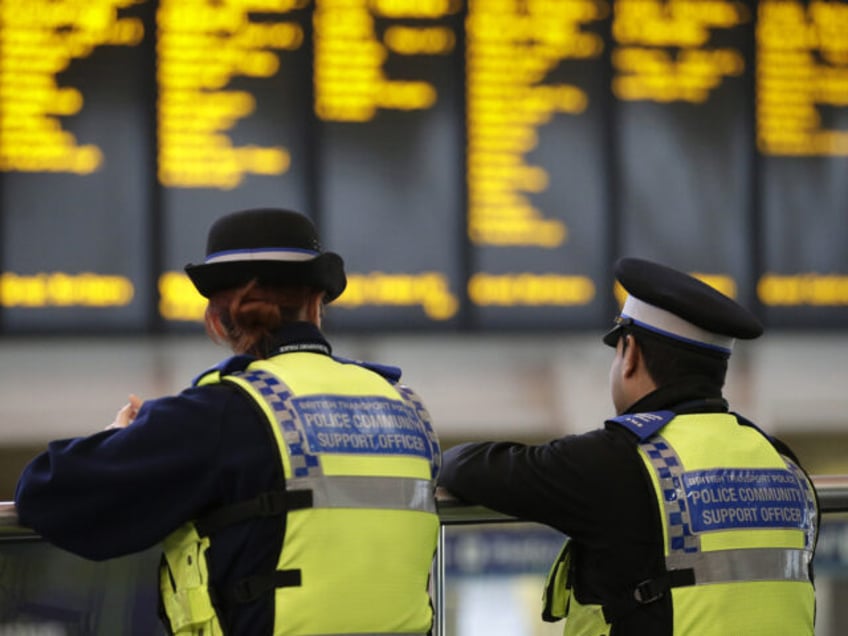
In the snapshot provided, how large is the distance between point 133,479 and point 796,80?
15.8 feet

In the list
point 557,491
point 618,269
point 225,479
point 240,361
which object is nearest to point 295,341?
point 240,361

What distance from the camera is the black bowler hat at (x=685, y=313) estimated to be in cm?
186

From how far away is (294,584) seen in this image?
5.23 feet

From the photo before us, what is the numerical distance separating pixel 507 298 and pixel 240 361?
3.95 meters

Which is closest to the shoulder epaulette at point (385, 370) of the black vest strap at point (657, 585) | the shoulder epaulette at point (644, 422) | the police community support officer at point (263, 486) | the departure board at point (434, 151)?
the police community support officer at point (263, 486)

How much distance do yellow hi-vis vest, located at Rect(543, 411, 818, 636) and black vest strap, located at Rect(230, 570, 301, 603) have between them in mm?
414

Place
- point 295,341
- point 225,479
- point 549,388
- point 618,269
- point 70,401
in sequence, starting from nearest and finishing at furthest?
point 225,479
point 295,341
point 618,269
point 70,401
point 549,388

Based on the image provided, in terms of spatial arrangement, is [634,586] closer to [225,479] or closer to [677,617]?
[677,617]

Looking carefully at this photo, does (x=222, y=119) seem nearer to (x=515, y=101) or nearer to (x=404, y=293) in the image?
(x=404, y=293)

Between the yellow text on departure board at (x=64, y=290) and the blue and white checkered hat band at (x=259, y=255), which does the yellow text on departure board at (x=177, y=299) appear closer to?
the yellow text on departure board at (x=64, y=290)

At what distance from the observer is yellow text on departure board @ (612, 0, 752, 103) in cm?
576

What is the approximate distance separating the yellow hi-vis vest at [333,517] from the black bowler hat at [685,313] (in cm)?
Result: 36

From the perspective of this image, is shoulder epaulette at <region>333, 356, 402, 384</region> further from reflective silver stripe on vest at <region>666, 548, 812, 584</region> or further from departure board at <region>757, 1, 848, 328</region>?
departure board at <region>757, 1, 848, 328</region>

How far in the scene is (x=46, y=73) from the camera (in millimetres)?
5258
